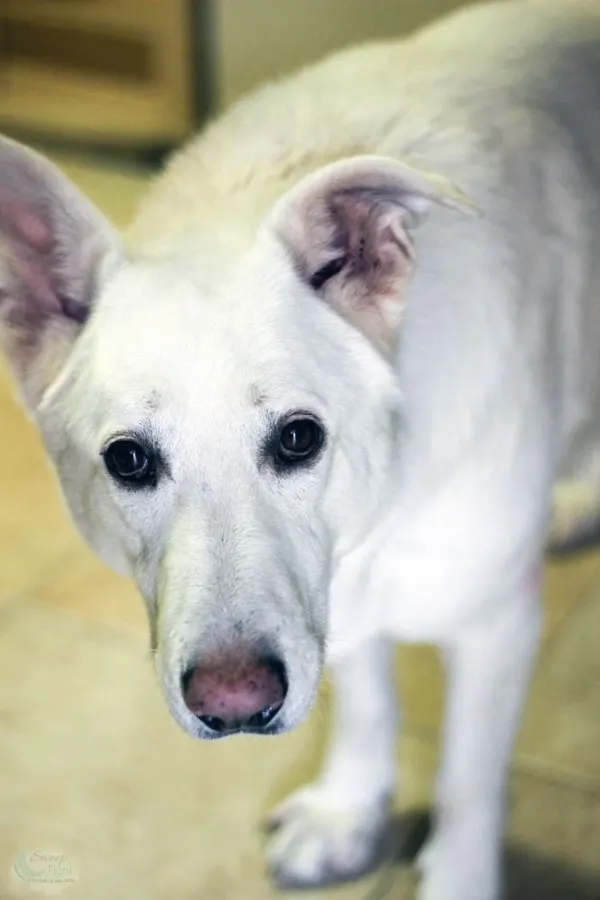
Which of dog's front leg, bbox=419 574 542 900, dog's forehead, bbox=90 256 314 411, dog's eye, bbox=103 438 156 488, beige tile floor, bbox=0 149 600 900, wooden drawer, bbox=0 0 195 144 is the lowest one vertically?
beige tile floor, bbox=0 149 600 900

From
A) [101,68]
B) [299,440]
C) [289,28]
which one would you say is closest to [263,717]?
[299,440]

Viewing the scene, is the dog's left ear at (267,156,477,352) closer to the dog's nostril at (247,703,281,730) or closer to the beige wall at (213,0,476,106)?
the dog's nostril at (247,703,281,730)

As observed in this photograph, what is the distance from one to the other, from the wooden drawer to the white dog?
6.65ft

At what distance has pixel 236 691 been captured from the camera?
1.09 metres

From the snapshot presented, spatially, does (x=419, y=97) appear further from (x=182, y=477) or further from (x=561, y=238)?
(x=182, y=477)

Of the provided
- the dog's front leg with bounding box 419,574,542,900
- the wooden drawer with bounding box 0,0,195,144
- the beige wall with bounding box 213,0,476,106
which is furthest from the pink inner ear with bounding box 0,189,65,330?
the wooden drawer with bounding box 0,0,195,144

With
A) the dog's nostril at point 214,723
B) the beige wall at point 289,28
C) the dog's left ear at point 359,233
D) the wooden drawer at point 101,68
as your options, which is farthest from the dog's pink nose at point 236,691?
the wooden drawer at point 101,68

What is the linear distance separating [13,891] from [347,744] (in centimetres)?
53

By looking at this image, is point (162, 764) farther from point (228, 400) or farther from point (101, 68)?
point (101, 68)

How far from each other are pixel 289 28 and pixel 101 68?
25.6 inches

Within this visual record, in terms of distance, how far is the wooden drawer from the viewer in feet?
11.5

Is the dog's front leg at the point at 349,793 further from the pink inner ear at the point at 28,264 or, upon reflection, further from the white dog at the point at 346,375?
the pink inner ear at the point at 28,264

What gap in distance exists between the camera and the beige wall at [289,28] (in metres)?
3.28

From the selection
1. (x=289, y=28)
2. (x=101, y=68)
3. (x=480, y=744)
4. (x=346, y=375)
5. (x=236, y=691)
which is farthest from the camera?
(x=101, y=68)
